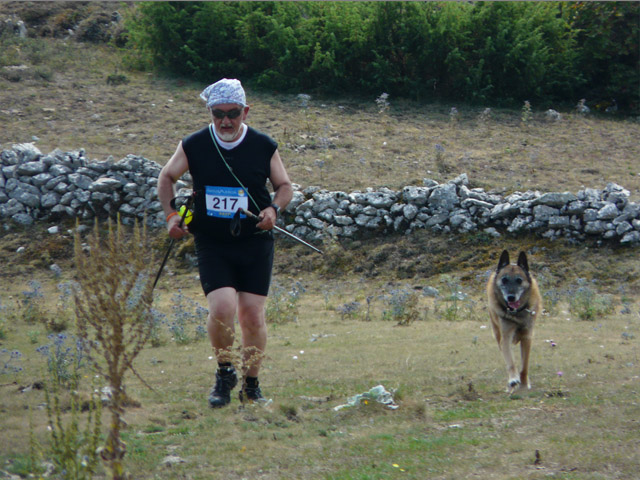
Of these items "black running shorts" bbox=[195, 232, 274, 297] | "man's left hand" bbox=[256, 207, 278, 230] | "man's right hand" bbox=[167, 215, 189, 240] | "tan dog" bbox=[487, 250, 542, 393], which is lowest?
"tan dog" bbox=[487, 250, 542, 393]

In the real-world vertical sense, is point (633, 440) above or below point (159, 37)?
below

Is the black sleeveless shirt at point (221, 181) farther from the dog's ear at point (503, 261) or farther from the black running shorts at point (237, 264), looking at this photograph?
the dog's ear at point (503, 261)

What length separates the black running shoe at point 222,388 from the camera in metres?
6.15

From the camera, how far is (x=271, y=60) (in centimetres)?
2014

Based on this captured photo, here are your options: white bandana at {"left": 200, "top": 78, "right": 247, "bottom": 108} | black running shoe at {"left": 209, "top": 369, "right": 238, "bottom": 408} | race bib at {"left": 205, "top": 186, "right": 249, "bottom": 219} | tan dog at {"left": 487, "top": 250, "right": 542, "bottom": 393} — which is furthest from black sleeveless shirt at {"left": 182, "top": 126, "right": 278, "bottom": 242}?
tan dog at {"left": 487, "top": 250, "right": 542, "bottom": 393}

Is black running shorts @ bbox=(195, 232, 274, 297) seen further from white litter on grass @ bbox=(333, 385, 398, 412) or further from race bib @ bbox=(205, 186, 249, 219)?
white litter on grass @ bbox=(333, 385, 398, 412)

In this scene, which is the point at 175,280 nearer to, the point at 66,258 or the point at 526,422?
the point at 66,258

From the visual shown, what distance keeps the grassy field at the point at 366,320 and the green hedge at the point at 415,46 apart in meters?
0.72

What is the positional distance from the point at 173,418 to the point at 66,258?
9.22 meters

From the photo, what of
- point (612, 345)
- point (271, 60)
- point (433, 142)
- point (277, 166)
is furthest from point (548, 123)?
point (277, 166)

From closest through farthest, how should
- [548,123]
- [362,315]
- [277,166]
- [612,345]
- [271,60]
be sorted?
1. [277,166]
2. [612,345]
3. [362,315]
4. [548,123]
5. [271,60]

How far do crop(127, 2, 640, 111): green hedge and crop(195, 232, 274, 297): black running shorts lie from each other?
531 inches

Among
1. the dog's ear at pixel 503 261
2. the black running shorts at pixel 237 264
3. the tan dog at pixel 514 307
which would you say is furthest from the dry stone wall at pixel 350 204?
the black running shorts at pixel 237 264

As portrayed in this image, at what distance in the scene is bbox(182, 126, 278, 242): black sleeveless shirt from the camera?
5.94 meters
